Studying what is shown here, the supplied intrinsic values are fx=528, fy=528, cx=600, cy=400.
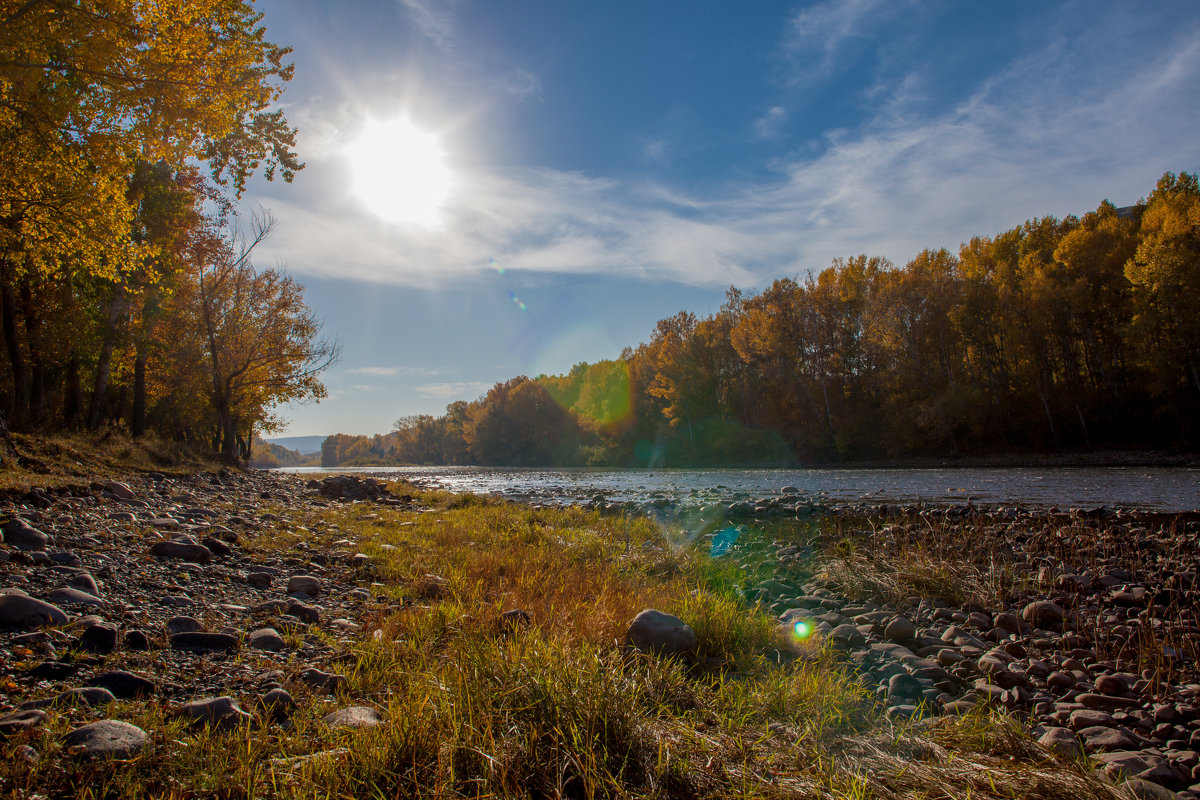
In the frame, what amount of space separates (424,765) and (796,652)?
Answer: 3385 mm

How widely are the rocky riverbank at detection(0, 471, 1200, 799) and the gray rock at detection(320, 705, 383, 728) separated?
0.01 metres

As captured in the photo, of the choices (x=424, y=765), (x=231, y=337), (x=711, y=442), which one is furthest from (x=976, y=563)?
(x=711, y=442)

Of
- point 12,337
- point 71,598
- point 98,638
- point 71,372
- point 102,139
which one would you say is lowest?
point 98,638

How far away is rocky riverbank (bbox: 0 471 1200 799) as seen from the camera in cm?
274

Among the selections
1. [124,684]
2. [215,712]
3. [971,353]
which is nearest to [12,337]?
[124,684]

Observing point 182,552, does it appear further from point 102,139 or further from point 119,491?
point 102,139

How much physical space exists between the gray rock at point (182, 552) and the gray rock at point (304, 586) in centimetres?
97

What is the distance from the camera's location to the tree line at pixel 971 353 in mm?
27797

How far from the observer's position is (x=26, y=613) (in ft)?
10.6

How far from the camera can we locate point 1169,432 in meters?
28.0

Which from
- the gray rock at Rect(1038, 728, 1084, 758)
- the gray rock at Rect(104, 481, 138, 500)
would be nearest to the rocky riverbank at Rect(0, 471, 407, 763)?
the gray rock at Rect(104, 481, 138, 500)

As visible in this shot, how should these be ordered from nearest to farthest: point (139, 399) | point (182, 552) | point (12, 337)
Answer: point (182, 552) → point (12, 337) → point (139, 399)

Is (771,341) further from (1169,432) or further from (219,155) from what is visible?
(219,155)

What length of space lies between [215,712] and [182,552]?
3.56 meters
